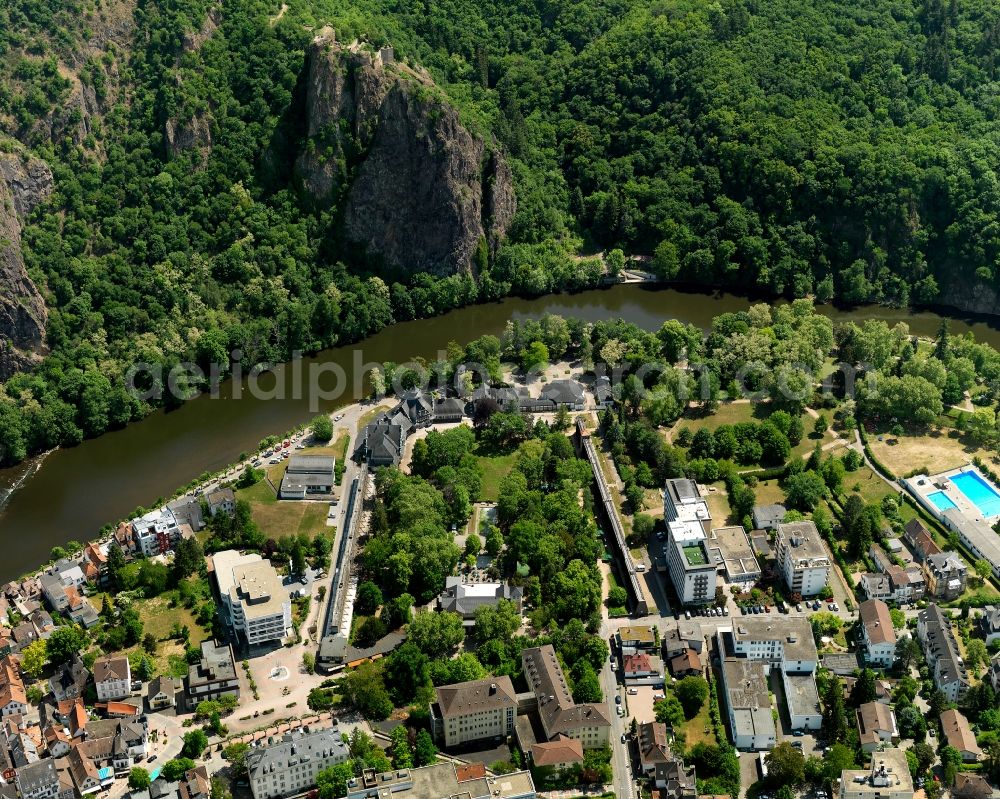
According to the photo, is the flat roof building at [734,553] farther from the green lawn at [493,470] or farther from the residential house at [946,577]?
the green lawn at [493,470]

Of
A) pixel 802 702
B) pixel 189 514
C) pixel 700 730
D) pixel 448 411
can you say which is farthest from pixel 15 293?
pixel 802 702

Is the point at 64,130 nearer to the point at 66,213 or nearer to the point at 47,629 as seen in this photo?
the point at 66,213

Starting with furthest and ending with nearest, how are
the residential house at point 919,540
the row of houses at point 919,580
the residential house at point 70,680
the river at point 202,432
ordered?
the river at point 202,432
the residential house at point 919,540
the row of houses at point 919,580
the residential house at point 70,680

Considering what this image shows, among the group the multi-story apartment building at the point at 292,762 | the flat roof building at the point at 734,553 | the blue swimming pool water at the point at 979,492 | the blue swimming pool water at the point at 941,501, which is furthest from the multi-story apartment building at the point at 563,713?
the blue swimming pool water at the point at 979,492

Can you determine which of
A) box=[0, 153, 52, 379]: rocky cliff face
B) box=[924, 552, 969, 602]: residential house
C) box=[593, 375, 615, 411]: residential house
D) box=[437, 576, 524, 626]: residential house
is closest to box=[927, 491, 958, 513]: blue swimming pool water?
box=[924, 552, 969, 602]: residential house

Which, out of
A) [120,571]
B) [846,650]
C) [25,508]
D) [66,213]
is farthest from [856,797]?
[66,213]

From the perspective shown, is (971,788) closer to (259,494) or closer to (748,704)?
(748,704)

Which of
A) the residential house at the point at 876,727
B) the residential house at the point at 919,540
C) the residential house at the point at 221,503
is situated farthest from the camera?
the residential house at the point at 221,503
